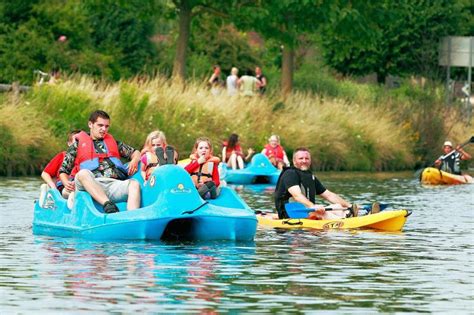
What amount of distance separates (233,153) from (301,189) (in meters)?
13.6

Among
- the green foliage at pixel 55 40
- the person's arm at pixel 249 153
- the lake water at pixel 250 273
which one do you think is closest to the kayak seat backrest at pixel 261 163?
→ the person's arm at pixel 249 153

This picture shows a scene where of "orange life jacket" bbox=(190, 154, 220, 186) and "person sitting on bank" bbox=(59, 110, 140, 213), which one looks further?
"orange life jacket" bbox=(190, 154, 220, 186)

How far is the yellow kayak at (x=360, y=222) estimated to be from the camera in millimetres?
20953

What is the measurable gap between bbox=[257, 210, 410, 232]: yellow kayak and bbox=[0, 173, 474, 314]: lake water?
27 cm

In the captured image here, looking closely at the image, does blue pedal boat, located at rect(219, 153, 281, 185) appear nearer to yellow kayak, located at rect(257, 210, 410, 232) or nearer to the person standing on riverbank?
the person standing on riverbank

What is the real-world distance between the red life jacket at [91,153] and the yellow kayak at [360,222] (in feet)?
8.72

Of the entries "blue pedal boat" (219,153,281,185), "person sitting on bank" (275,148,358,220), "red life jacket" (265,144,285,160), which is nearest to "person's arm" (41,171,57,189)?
"person sitting on bank" (275,148,358,220)

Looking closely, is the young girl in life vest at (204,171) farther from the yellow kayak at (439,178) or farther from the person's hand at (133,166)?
the yellow kayak at (439,178)

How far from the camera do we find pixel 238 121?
3956cm

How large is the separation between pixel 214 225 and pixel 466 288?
4.75m

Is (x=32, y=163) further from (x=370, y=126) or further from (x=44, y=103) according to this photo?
(x=370, y=126)

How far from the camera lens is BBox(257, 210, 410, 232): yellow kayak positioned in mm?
20953

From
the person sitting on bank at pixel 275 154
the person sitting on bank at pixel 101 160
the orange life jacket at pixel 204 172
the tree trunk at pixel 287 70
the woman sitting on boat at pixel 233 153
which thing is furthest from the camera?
the tree trunk at pixel 287 70

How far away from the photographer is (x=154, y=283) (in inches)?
563
